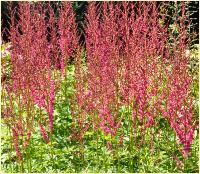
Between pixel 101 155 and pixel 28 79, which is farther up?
pixel 28 79

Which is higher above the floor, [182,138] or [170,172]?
[182,138]

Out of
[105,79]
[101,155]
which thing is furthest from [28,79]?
[101,155]

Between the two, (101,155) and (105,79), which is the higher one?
(105,79)

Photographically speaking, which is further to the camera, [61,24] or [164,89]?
[61,24]

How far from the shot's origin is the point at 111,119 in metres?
4.20

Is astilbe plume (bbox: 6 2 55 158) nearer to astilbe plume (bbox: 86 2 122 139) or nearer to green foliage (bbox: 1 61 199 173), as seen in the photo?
green foliage (bbox: 1 61 199 173)

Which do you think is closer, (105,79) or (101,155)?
(105,79)

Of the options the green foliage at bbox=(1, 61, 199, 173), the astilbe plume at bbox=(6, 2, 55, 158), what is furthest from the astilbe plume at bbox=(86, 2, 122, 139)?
the astilbe plume at bbox=(6, 2, 55, 158)

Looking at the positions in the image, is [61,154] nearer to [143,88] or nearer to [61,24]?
[143,88]

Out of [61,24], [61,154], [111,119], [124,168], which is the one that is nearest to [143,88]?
[111,119]

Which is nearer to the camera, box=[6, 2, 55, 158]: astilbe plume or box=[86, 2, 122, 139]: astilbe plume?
box=[6, 2, 55, 158]: astilbe plume

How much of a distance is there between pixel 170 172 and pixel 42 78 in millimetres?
1714

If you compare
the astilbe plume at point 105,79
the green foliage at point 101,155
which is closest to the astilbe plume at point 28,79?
the green foliage at point 101,155

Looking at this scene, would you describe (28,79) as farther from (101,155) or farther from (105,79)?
(101,155)
